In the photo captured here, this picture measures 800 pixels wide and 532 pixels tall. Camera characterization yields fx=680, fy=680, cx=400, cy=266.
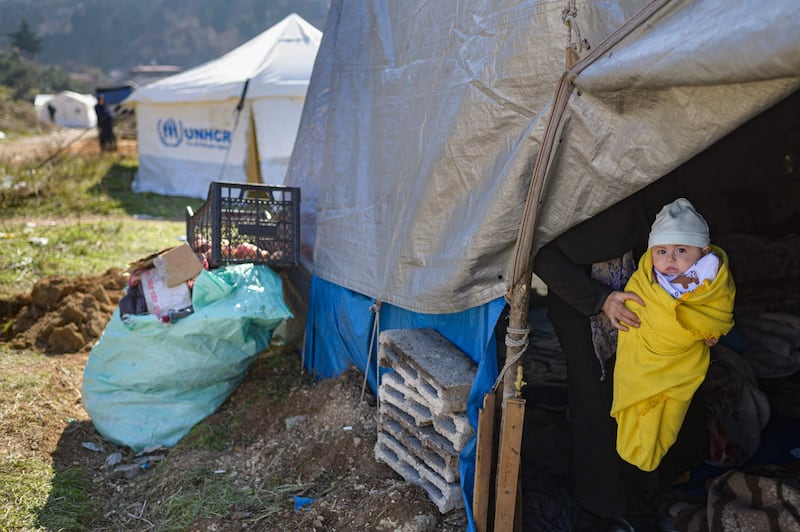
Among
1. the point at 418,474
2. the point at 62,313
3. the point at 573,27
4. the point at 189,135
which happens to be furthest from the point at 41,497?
the point at 189,135

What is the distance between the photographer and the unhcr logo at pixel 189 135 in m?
12.1

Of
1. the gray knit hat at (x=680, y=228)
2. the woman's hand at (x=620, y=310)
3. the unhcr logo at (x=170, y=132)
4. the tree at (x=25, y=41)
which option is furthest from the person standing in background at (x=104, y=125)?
the tree at (x=25, y=41)

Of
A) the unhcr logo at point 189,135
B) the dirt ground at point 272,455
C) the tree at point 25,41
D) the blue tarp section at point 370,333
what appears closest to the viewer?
the blue tarp section at point 370,333

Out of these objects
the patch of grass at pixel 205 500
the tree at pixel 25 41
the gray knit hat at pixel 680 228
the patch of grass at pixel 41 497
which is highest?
the tree at pixel 25 41

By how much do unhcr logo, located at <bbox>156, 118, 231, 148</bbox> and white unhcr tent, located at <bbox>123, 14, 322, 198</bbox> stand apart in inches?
0.7

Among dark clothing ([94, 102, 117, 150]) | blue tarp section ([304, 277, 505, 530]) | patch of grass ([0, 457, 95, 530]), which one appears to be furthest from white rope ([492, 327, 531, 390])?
dark clothing ([94, 102, 117, 150])

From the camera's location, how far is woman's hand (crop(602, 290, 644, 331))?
248 cm

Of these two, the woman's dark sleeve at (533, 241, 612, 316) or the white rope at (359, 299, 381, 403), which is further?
the white rope at (359, 299, 381, 403)

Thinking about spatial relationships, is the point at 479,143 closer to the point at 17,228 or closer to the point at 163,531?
the point at 163,531

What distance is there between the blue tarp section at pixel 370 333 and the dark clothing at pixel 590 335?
11.3 inches

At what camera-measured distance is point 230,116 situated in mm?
11852

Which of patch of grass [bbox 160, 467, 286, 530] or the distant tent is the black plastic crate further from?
the distant tent

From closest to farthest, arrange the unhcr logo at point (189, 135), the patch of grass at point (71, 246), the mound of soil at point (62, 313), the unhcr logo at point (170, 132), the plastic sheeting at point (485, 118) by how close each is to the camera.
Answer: the plastic sheeting at point (485, 118)
the mound of soil at point (62, 313)
the patch of grass at point (71, 246)
the unhcr logo at point (189, 135)
the unhcr logo at point (170, 132)

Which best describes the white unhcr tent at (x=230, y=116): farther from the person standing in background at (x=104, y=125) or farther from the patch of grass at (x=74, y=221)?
the person standing in background at (x=104, y=125)
